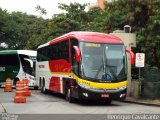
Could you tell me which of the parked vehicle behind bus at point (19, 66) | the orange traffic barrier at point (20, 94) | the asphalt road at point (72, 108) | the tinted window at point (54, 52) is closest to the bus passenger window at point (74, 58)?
the tinted window at point (54, 52)

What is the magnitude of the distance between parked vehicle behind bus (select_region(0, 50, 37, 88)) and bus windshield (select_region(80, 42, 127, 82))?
16.7 meters

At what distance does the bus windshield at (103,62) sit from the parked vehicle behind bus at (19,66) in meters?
16.7

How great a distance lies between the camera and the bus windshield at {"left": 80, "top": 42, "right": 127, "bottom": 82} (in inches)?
862

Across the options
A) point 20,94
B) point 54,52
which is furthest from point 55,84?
point 20,94

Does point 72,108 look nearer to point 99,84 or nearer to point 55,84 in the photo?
point 99,84

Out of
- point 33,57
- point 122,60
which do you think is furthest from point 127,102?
point 33,57

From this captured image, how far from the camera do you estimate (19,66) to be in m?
39.0

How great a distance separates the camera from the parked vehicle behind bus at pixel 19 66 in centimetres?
3872

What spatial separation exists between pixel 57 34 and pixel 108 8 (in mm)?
18473

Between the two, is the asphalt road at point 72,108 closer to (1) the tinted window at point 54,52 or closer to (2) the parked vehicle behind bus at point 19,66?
(1) the tinted window at point 54,52

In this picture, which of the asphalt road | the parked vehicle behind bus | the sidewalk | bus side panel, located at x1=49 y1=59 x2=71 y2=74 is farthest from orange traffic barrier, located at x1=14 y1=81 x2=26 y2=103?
the parked vehicle behind bus

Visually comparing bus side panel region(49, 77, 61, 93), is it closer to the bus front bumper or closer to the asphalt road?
the asphalt road

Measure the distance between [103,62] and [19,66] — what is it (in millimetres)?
17947

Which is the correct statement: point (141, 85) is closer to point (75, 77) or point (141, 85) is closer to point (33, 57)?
point (75, 77)
